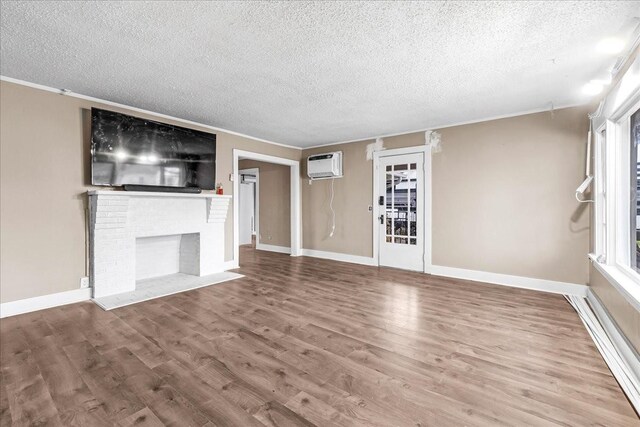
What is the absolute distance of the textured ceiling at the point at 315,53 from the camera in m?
1.88

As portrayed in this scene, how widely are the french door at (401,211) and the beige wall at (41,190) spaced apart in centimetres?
426

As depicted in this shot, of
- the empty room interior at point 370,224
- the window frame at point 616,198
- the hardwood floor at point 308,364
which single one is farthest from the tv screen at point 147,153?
the window frame at point 616,198

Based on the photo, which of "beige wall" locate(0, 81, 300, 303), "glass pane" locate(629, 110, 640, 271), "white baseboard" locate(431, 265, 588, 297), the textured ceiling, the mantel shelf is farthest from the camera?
"white baseboard" locate(431, 265, 588, 297)

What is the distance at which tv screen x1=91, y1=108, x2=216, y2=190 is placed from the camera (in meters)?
3.32

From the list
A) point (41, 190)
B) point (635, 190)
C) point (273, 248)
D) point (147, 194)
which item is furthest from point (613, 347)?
point (273, 248)

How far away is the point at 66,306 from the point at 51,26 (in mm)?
2679

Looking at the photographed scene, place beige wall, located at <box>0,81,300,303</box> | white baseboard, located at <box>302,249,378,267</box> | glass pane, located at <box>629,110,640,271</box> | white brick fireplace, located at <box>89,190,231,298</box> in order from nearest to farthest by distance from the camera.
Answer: glass pane, located at <box>629,110,640,271</box> → beige wall, located at <box>0,81,300,303</box> → white brick fireplace, located at <box>89,190,231,298</box> → white baseboard, located at <box>302,249,378,267</box>

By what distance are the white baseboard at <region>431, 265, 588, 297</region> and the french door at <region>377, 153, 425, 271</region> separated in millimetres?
428

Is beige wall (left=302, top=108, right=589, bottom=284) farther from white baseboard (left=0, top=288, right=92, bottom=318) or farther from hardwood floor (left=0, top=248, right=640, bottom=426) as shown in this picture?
white baseboard (left=0, top=288, right=92, bottom=318)

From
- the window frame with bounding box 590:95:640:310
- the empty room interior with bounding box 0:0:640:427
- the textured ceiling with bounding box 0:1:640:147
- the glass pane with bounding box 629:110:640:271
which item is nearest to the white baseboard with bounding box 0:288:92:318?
the empty room interior with bounding box 0:0:640:427

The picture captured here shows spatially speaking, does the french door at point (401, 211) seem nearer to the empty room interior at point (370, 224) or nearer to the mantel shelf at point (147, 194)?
the empty room interior at point (370, 224)

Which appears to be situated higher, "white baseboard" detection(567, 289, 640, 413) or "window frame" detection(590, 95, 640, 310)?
"window frame" detection(590, 95, 640, 310)

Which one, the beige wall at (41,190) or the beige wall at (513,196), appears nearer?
the beige wall at (41,190)

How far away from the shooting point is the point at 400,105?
144 inches
